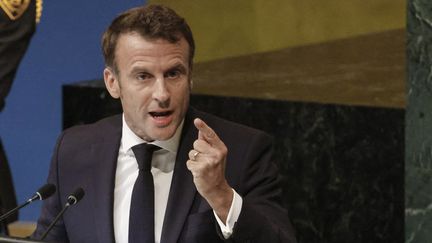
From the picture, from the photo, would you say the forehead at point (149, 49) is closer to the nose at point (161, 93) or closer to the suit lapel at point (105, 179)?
the nose at point (161, 93)

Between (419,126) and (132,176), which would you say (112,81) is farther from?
(419,126)

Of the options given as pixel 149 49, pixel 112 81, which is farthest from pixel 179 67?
pixel 112 81

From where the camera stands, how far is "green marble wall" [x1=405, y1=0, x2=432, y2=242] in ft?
13.4

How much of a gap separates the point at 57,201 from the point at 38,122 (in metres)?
2.31

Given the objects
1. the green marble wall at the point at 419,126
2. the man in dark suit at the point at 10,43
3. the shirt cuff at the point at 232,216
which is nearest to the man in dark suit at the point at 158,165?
the shirt cuff at the point at 232,216

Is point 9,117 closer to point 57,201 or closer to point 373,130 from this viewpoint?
point 373,130

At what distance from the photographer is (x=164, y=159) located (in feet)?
9.41

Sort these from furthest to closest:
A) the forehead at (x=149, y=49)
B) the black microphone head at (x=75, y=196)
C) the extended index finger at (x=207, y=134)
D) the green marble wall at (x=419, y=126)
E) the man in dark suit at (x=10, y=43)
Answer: the man in dark suit at (x=10, y=43)
the green marble wall at (x=419, y=126)
the forehead at (x=149, y=49)
the black microphone head at (x=75, y=196)
the extended index finger at (x=207, y=134)

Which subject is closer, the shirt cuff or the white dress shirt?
the shirt cuff

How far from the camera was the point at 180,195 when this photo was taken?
2793mm

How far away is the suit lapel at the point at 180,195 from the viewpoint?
2.75 meters

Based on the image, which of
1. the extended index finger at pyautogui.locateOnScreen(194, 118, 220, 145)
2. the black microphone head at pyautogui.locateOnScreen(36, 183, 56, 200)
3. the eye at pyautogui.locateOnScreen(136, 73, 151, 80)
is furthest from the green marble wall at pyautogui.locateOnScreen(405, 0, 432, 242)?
the black microphone head at pyautogui.locateOnScreen(36, 183, 56, 200)

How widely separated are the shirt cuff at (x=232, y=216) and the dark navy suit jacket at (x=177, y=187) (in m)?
0.07

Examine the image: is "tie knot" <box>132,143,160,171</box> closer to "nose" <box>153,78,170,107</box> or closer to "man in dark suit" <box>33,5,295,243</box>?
"man in dark suit" <box>33,5,295,243</box>
